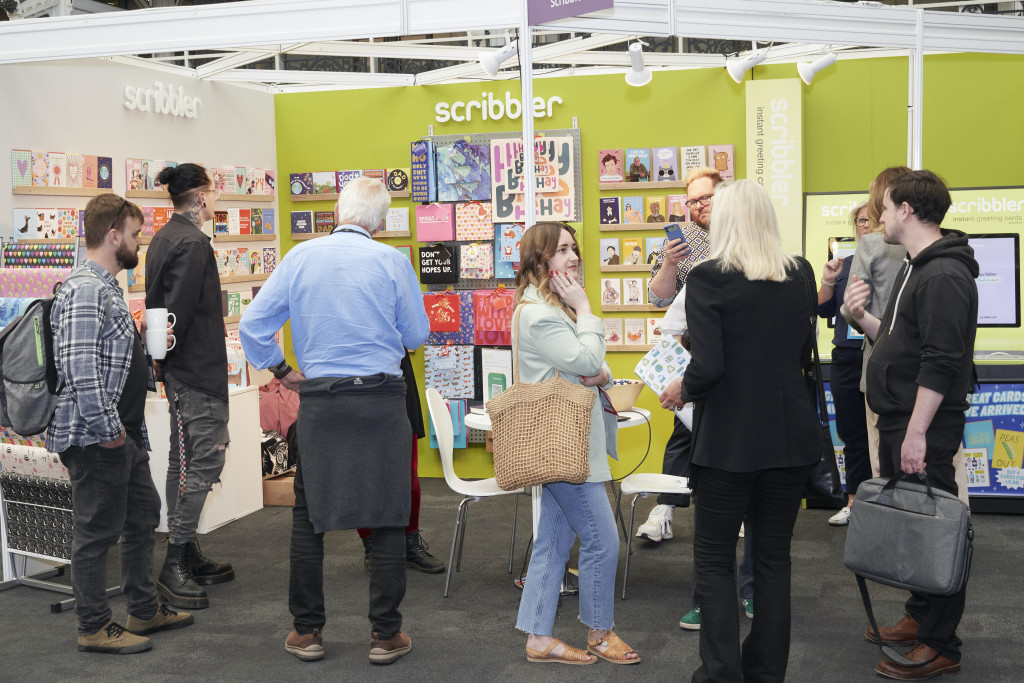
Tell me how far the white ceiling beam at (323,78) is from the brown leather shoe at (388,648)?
4.24 m

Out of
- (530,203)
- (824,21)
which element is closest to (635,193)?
(824,21)

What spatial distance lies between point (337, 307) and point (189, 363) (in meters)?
1.23

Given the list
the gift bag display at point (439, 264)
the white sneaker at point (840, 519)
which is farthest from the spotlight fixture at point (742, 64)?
the white sneaker at point (840, 519)

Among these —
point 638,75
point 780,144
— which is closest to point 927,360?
point 780,144

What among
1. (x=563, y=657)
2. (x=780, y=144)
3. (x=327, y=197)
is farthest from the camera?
(x=327, y=197)

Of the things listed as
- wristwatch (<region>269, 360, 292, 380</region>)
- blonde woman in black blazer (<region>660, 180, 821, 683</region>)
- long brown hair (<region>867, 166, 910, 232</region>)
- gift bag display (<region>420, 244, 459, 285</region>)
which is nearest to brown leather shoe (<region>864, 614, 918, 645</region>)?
blonde woman in black blazer (<region>660, 180, 821, 683</region>)

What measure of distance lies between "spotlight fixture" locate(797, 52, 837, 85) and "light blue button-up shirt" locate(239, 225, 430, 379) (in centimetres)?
353

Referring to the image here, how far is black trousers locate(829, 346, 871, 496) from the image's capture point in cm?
529

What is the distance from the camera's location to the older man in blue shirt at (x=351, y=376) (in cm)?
340

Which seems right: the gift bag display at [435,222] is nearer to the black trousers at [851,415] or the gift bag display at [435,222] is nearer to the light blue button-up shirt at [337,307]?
the black trousers at [851,415]

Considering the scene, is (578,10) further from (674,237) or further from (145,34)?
(145,34)

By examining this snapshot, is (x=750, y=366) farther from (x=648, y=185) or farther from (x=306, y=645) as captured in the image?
(x=648, y=185)

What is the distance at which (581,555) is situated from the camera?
11.3 ft

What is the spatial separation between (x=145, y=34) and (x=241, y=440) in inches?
93.6
